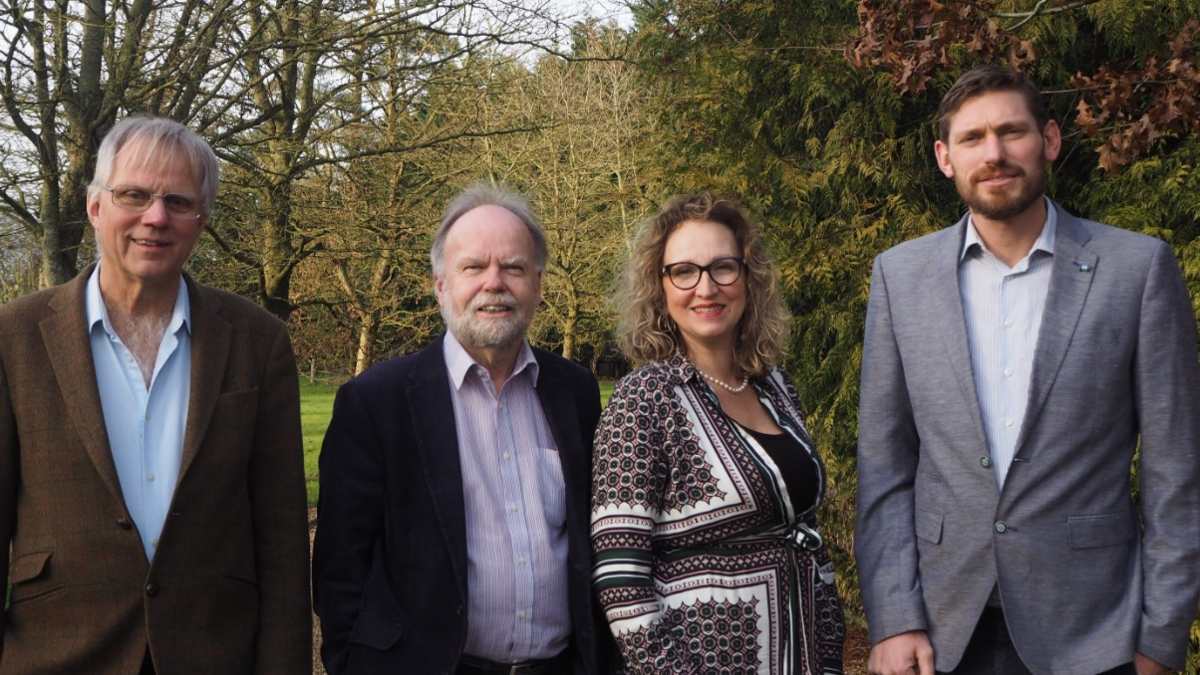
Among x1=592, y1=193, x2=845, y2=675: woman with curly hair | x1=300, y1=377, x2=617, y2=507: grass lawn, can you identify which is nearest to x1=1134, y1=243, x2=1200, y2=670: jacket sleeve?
x1=592, y1=193, x2=845, y2=675: woman with curly hair

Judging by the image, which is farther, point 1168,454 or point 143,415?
point 1168,454

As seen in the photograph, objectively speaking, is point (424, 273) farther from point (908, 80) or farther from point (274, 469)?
point (274, 469)

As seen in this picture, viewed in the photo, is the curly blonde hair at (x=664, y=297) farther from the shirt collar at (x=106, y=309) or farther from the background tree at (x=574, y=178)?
the background tree at (x=574, y=178)

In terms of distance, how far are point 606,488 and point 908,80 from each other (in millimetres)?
2096

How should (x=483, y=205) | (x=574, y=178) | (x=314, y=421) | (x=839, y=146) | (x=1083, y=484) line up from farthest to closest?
1. (x=314, y=421)
2. (x=574, y=178)
3. (x=839, y=146)
4. (x=483, y=205)
5. (x=1083, y=484)

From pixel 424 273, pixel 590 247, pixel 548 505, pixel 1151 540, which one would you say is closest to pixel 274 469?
pixel 548 505

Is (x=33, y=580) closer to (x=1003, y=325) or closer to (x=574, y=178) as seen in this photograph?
(x=1003, y=325)

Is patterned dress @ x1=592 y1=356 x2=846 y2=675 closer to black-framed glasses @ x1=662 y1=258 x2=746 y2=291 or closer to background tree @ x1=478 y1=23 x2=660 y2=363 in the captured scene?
black-framed glasses @ x1=662 y1=258 x2=746 y2=291

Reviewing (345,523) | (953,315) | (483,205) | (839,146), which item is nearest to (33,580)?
(345,523)

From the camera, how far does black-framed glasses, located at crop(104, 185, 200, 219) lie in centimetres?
240

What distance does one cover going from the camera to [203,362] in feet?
8.10

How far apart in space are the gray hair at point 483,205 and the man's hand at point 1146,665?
182cm

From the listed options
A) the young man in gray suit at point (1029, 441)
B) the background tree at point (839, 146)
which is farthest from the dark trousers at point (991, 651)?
the background tree at point (839, 146)

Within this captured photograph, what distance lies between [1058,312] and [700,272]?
0.90 m
